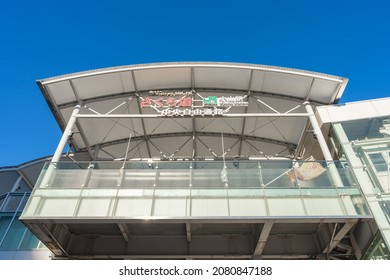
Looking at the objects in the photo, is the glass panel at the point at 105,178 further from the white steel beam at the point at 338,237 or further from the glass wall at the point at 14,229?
the white steel beam at the point at 338,237

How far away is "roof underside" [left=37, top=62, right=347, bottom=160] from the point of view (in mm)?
19203

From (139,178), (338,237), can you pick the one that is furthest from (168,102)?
(338,237)

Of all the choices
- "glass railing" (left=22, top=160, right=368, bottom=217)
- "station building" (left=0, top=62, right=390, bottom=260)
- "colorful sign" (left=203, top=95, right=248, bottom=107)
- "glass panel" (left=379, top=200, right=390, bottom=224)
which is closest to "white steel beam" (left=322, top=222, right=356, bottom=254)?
"station building" (left=0, top=62, right=390, bottom=260)

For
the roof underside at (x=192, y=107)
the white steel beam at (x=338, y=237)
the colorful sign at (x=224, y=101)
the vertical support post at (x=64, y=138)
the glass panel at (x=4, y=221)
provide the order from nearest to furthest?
the white steel beam at (x=338, y=237)
the vertical support post at (x=64, y=138)
the glass panel at (x=4, y=221)
the colorful sign at (x=224, y=101)
the roof underside at (x=192, y=107)

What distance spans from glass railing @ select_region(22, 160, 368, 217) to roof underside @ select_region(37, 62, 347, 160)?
4.84 metres

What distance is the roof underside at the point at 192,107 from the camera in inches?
756

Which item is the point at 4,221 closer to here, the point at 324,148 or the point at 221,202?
the point at 221,202

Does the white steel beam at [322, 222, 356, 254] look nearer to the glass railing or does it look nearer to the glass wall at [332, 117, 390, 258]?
the glass railing

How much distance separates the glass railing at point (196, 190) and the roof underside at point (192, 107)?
484 cm

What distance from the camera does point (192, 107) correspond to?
19047 millimetres

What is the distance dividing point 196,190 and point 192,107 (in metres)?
7.41

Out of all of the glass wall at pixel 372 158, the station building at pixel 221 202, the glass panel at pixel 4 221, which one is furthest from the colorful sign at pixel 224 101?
the glass panel at pixel 4 221

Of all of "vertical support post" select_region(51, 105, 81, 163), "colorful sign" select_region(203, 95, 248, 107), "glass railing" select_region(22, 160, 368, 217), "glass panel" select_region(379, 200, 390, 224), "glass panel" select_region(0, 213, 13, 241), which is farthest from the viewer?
"colorful sign" select_region(203, 95, 248, 107)

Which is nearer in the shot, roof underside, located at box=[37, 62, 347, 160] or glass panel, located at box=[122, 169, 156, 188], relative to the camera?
glass panel, located at box=[122, 169, 156, 188]
